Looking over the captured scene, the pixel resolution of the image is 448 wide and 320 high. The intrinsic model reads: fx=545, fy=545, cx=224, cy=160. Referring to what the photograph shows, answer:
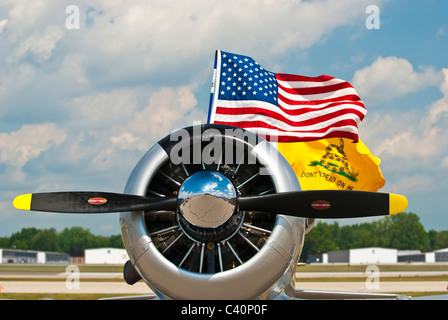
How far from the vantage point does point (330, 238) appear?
112 metres

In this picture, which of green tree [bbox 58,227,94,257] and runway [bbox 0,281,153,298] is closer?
runway [bbox 0,281,153,298]

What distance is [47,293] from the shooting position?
2819 centimetres

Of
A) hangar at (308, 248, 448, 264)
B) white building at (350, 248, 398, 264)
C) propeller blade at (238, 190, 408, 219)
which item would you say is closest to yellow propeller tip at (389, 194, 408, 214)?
propeller blade at (238, 190, 408, 219)

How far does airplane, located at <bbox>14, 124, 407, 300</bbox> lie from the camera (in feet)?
18.0

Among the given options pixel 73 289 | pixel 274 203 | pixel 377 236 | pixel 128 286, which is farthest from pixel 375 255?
pixel 274 203

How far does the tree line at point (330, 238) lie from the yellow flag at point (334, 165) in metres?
84.2

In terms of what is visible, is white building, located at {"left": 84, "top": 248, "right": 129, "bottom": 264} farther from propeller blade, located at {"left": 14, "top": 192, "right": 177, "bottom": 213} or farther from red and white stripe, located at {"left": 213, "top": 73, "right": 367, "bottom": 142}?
propeller blade, located at {"left": 14, "top": 192, "right": 177, "bottom": 213}

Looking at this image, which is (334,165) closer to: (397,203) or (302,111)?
(302,111)

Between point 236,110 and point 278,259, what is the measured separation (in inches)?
227

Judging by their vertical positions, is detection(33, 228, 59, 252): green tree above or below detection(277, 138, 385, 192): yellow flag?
below

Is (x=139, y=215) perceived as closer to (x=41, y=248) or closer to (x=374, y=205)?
(x=374, y=205)

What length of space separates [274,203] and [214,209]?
0.65 meters

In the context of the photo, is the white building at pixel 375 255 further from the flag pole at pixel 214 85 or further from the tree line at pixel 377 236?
the flag pole at pixel 214 85
